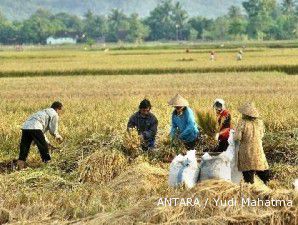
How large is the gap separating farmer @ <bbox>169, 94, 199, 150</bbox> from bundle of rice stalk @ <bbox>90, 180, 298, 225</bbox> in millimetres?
3059

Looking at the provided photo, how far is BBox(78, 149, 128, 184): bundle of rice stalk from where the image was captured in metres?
9.61

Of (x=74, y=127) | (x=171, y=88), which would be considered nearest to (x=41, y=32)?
(x=171, y=88)

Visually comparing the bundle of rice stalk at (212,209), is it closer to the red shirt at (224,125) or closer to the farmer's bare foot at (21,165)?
the red shirt at (224,125)

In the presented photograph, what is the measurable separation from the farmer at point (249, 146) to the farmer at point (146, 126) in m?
1.87

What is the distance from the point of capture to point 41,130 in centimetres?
1076

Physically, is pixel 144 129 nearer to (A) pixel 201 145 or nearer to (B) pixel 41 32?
(A) pixel 201 145

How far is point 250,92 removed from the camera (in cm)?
2308

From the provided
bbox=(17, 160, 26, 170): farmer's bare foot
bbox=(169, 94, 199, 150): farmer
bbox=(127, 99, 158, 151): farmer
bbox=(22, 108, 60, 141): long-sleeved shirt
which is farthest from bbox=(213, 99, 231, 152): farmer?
bbox=(17, 160, 26, 170): farmer's bare foot

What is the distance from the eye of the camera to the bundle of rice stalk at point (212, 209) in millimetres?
6312

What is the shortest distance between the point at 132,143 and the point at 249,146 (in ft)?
7.00

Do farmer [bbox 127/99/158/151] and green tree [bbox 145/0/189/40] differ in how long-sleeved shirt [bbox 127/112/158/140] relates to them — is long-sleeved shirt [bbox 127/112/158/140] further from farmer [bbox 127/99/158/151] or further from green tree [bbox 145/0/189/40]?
green tree [bbox 145/0/189/40]

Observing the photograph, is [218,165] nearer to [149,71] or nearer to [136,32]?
[149,71]

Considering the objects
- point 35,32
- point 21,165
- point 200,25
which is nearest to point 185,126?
point 21,165

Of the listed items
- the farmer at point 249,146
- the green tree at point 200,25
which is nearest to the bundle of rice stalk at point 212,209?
the farmer at point 249,146
